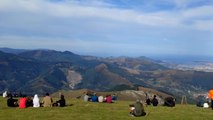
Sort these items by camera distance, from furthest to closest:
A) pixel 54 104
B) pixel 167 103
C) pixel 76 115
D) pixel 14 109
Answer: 1. pixel 167 103
2. pixel 54 104
3. pixel 14 109
4. pixel 76 115

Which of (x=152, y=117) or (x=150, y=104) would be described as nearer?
(x=152, y=117)

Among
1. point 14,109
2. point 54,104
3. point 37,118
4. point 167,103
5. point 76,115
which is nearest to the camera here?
A: point 37,118

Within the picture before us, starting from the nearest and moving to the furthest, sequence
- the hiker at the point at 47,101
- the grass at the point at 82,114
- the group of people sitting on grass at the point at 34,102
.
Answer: the grass at the point at 82,114
the group of people sitting on grass at the point at 34,102
the hiker at the point at 47,101

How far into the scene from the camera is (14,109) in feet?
162

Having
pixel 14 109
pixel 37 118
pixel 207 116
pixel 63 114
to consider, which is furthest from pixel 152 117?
pixel 14 109

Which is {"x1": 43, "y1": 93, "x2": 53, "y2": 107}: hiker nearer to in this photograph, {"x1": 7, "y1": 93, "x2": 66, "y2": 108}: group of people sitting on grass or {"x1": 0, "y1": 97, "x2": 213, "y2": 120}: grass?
{"x1": 7, "y1": 93, "x2": 66, "y2": 108}: group of people sitting on grass

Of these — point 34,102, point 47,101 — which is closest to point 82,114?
point 47,101

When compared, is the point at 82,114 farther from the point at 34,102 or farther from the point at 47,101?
the point at 34,102

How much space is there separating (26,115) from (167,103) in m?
25.3

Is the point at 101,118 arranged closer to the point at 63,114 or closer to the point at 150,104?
the point at 63,114

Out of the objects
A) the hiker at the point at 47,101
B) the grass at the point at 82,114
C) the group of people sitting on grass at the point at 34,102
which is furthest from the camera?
the hiker at the point at 47,101

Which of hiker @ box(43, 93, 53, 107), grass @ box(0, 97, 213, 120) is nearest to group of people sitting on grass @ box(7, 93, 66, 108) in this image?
hiker @ box(43, 93, 53, 107)

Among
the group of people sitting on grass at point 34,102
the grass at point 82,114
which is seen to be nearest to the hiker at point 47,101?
the group of people sitting on grass at point 34,102

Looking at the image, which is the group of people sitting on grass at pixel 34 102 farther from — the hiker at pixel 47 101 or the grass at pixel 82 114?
the grass at pixel 82 114
